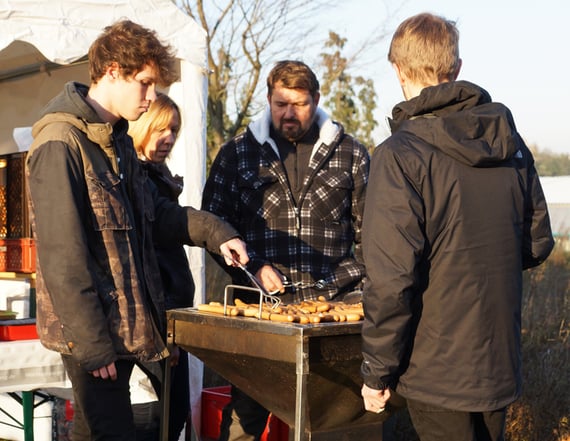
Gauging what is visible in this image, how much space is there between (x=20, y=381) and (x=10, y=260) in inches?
155

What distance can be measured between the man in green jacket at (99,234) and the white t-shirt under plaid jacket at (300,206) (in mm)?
1011

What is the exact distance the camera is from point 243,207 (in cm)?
430

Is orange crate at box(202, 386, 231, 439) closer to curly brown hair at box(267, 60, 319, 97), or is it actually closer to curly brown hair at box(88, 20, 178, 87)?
curly brown hair at box(267, 60, 319, 97)

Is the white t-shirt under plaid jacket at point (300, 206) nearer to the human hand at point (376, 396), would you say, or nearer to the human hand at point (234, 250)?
the human hand at point (234, 250)

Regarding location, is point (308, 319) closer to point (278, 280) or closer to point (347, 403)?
point (347, 403)

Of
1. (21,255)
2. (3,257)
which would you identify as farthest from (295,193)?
(3,257)

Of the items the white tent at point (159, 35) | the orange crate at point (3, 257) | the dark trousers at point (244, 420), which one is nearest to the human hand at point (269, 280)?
the dark trousers at point (244, 420)

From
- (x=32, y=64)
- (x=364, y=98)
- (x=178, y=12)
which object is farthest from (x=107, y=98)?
(x=364, y=98)

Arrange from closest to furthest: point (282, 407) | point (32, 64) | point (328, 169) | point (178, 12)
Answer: point (282, 407), point (328, 169), point (178, 12), point (32, 64)

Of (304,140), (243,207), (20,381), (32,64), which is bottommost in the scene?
(20,381)

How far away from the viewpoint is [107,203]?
2.97m

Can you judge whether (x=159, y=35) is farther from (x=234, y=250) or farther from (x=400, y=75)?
(x=400, y=75)

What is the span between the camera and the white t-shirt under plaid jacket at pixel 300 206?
4168 millimetres

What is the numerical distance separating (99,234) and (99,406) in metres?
0.56
